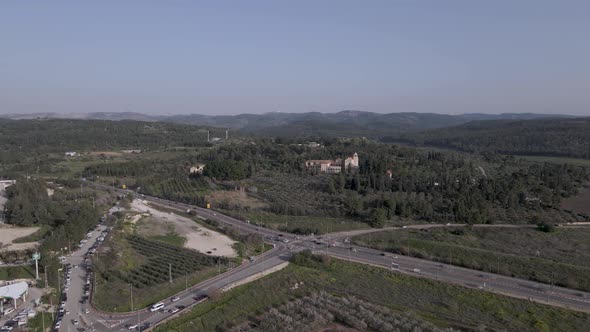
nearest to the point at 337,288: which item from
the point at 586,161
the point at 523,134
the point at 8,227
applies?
the point at 8,227

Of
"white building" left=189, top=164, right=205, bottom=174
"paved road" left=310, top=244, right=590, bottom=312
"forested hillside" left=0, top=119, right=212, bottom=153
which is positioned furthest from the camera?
"forested hillside" left=0, top=119, right=212, bottom=153

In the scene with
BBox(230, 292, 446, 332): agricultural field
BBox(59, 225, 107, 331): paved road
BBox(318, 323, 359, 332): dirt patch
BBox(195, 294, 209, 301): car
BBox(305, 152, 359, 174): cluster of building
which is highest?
BBox(305, 152, 359, 174): cluster of building

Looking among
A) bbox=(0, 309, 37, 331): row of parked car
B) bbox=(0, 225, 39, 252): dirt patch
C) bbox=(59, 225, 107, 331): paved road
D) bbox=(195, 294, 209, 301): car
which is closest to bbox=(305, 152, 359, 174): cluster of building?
bbox=(59, 225, 107, 331): paved road

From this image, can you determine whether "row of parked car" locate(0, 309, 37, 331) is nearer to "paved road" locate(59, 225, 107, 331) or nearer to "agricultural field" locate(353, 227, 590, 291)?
"paved road" locate(59, 225, 107, 331)

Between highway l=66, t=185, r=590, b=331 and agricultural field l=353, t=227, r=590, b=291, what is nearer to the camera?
highway l=66, t=185, r=590, b=331

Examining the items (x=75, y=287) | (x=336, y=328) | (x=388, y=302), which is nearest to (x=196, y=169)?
(x=75, y=287)

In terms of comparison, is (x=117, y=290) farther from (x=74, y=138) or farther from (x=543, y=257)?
(x=74, y=138)

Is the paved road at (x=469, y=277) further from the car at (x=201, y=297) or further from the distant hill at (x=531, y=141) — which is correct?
the distant hill at (x=531, y=141)

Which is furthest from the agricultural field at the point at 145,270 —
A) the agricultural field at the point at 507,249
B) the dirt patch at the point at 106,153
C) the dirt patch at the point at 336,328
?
the dirt patch at the point at 106,153
